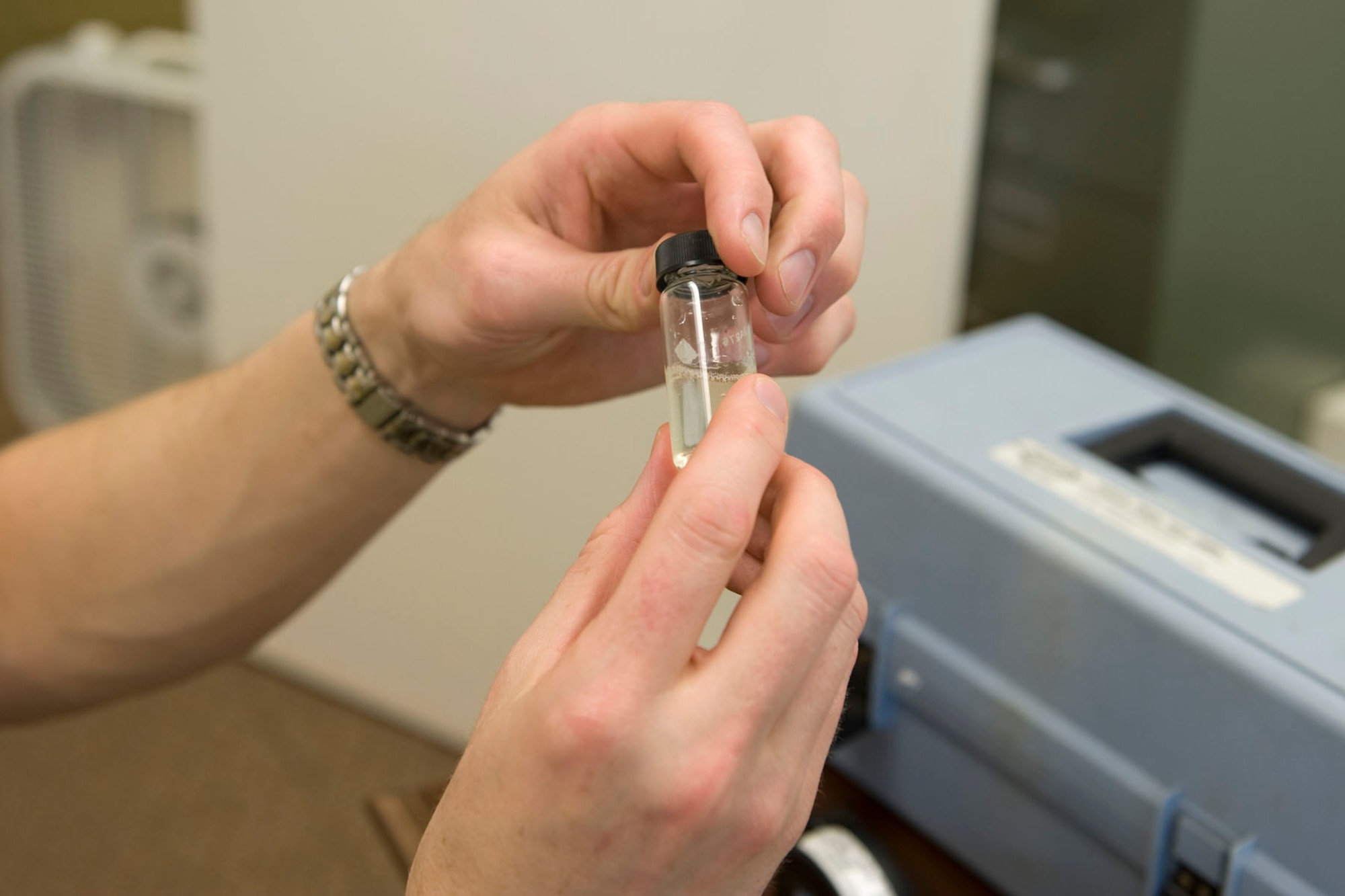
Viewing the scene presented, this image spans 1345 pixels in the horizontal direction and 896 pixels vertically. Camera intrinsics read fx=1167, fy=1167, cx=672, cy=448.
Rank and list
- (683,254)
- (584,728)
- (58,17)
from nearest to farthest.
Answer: (584,728), (683,254), (58,17)

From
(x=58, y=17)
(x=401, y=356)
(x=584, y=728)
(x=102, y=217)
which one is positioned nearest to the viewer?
(x=584, y=728)

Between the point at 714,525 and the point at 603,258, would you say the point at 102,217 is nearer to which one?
the point at 603,258

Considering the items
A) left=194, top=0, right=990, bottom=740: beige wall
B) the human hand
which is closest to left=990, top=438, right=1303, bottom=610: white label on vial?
the human hand

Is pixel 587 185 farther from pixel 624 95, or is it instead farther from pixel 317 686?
pixel 317 686

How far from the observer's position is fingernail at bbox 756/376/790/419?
504 mm

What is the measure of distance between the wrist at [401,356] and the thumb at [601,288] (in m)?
0.12

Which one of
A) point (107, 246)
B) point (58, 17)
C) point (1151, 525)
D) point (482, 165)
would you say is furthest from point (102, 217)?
point (1151, 525)

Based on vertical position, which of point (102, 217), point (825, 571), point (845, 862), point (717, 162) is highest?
point (717, 162)

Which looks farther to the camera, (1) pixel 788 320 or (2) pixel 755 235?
(1) pixel 788 320

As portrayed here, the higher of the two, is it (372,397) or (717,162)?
(717,162)

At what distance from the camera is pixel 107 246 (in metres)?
1.91

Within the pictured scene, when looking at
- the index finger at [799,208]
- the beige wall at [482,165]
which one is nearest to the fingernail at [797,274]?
the index finger at [799,208]

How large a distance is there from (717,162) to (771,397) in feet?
0.56

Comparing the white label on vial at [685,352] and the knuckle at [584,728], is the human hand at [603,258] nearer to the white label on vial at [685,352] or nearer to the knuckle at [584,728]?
the white label on vial at [685,352]
